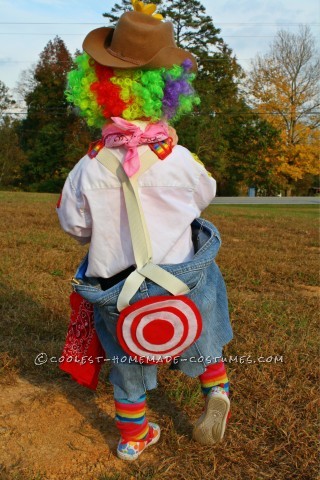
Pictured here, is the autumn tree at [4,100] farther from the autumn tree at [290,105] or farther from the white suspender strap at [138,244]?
the white suspender strap at [138,244]

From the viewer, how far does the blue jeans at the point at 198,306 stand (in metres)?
1.99

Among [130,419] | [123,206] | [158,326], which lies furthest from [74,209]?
[130,419]

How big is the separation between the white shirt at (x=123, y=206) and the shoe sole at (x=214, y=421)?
0.62m

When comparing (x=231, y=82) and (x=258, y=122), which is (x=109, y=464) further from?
(x=231, y=82)

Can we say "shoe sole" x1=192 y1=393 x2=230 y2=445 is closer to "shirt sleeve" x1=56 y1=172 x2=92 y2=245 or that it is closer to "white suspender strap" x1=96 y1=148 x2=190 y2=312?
"white suspender strap" x1=96 y1=148 x2=190 y2=312

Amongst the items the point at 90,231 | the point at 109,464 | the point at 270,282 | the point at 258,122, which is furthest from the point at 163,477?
the point at 258,122

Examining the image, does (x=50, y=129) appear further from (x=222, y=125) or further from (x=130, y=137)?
(x=130, y=137)

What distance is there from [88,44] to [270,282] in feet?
11.1

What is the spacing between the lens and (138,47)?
2.02 meters

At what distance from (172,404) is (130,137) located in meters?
1.34

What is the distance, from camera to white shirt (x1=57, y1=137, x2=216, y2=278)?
2023mm

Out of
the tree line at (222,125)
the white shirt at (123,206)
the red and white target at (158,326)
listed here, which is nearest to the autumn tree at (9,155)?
the tree line at (222,125)

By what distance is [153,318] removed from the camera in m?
1.93

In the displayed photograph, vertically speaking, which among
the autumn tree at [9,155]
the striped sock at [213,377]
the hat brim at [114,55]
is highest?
the hat brim at [114,55]
